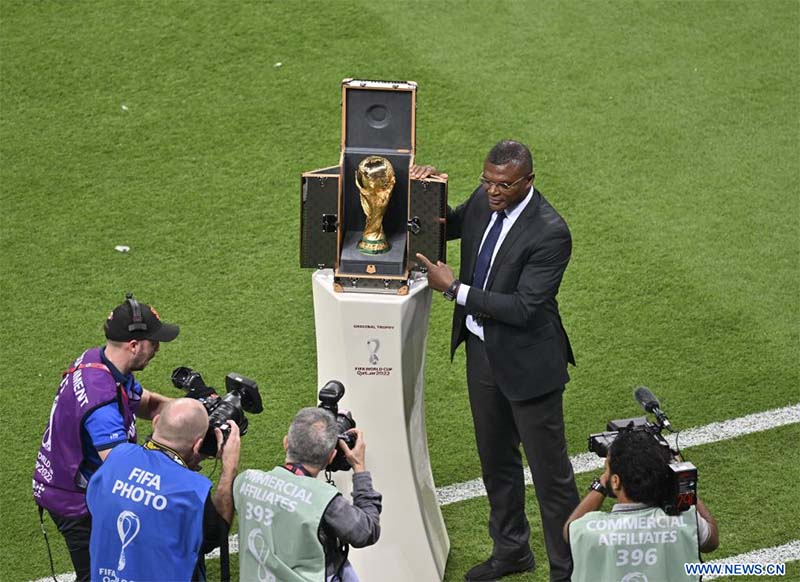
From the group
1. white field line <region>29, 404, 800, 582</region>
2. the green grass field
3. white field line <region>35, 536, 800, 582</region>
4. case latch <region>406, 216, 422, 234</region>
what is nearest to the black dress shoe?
the green grass field

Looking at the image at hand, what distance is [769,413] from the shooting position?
24.0ft

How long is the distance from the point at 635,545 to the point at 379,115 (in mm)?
2256

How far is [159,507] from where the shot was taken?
4.75 meters

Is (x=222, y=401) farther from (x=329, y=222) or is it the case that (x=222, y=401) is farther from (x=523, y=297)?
(x=523, y=297)

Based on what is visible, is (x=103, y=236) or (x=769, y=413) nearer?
(x=769, y=413)

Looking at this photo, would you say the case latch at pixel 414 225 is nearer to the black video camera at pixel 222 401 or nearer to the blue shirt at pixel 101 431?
the black video camera at pixel 222 401

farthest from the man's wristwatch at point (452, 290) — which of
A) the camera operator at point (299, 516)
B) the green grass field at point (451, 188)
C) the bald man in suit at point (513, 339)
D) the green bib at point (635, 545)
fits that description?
the green grass field at point (451, 188)

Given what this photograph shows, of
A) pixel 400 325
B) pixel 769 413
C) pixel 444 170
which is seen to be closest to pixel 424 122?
pixel 444 170

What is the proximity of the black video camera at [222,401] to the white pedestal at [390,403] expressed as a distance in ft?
1.53

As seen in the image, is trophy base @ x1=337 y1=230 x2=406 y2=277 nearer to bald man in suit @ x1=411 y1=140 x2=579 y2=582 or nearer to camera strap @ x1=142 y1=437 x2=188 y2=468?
bald man in suit @ x1=411 y1=140 x2=579 y2=582

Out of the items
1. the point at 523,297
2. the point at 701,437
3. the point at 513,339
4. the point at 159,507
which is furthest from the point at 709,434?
the point at 159,507

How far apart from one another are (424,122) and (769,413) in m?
3.39

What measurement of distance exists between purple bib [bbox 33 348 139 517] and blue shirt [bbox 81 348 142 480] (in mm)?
23

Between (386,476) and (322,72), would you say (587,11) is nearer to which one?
(322,72)
